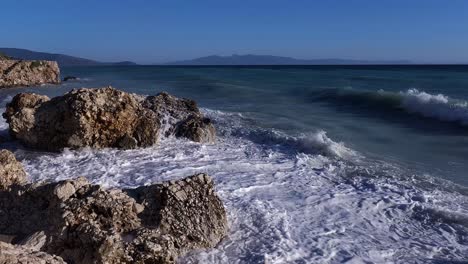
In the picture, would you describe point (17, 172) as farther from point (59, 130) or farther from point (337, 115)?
point (337, 115)

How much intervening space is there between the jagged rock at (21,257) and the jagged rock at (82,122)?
578cm

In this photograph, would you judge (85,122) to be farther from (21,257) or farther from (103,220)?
(21,257)

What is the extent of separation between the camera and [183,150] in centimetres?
869

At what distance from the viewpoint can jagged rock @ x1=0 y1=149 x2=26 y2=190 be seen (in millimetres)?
5195

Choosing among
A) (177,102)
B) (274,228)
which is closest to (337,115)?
(177,102)

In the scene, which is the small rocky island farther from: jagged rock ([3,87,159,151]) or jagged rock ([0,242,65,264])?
jagged rock ([0,242,65,264])

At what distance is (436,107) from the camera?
54.3ft

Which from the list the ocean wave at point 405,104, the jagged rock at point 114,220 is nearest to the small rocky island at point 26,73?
the ocean wave at point 405,104

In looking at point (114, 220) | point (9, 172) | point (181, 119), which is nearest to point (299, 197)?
point (114, 220)

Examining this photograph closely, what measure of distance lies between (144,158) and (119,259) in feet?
15.5

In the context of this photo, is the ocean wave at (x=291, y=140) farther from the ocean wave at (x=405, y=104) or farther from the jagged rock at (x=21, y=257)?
the jagged rock at (x=21, y=257)

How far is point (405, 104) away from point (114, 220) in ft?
53.8

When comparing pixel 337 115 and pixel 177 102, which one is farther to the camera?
pixel 337 115

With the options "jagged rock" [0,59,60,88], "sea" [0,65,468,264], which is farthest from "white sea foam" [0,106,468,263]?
"jagged rock" [0,59,60,88]
